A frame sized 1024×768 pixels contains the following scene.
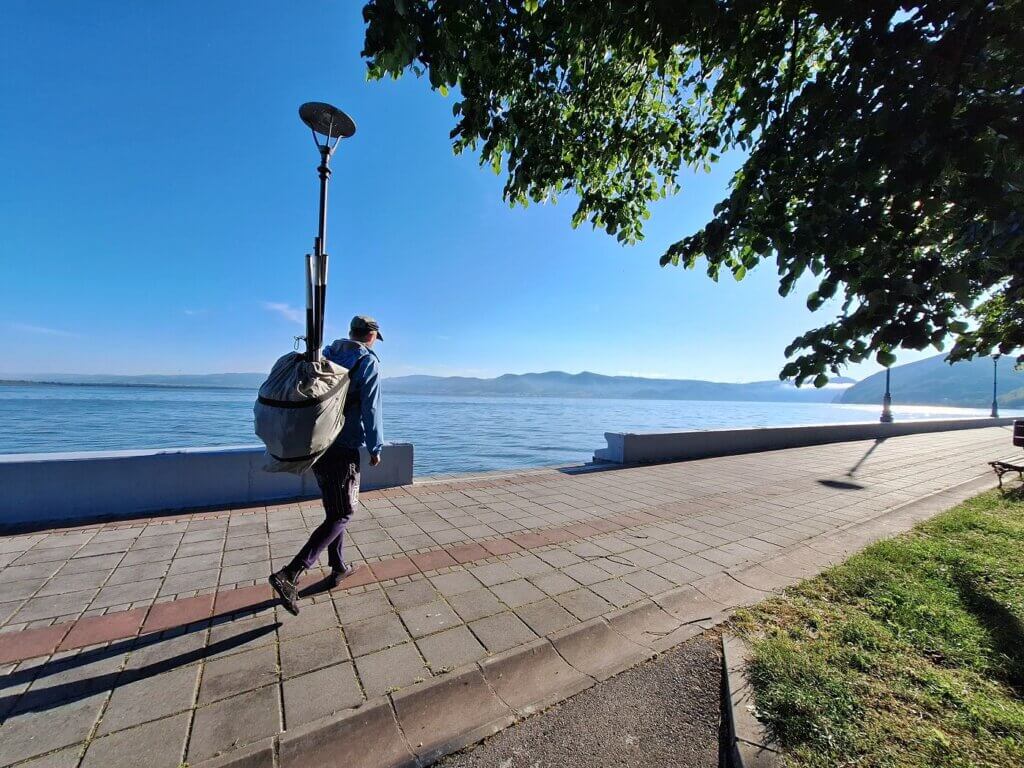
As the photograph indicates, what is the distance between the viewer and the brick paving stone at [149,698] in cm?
196

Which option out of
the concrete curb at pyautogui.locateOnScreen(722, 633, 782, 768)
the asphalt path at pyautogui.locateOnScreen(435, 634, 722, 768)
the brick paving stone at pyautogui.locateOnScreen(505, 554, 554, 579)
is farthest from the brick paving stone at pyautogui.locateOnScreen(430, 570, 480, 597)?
the concrete curb at pyautogui.locateOnScreen(722, 633, 782, 768)

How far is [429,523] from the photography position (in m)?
4.79

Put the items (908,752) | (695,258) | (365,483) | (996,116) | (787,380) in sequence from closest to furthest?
1. (996,116)
2. (908,752)
3. (787,380)
4. (695,258)
5. (365,483)

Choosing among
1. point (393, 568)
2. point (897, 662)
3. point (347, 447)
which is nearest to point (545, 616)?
point (393, 568)

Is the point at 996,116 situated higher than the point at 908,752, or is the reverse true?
the point at 996,116

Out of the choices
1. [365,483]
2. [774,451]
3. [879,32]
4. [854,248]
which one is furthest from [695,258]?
[774,451]

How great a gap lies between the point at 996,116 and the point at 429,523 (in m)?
5.01

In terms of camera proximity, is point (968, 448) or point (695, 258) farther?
point (968, 448)

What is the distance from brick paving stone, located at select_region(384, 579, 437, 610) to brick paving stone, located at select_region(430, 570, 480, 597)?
0.07m

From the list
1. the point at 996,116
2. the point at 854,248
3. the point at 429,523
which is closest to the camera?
the point at 996,116

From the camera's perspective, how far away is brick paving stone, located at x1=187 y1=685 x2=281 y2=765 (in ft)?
5.99

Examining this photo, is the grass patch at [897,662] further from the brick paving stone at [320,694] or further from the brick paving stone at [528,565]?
the brick paving stone at [320,694]

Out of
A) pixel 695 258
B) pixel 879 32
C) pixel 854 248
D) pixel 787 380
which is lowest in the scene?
pixel 787 380

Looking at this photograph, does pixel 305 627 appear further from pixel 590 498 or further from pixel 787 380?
pixel 590 498
